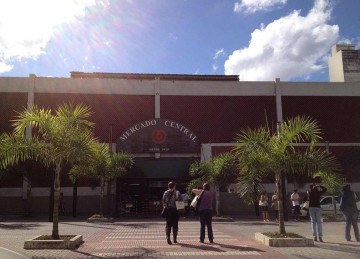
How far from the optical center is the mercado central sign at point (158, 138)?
32531mm

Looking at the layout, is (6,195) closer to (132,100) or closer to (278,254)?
(132,100)

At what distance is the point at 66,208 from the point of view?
3141cm

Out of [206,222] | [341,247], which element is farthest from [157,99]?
[341,247]

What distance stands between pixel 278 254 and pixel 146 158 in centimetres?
2260

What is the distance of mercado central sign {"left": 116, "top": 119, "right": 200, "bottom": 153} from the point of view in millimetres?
32531

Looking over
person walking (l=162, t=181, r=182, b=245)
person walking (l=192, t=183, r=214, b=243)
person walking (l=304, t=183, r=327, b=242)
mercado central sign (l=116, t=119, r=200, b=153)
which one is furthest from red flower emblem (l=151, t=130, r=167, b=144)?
person walking (l=304, t=183, r=327, b=242)

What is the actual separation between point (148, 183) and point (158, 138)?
3.41 m

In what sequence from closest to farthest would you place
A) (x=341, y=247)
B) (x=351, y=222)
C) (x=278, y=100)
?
(x=341, y=247), (x=351, y=222), (x=278, y=100)

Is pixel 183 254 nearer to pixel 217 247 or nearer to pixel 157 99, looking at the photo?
pixel 217 247

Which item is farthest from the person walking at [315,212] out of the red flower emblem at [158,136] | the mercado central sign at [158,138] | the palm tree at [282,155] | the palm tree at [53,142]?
the red flower emblem at [158,136]

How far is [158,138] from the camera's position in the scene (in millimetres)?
32688

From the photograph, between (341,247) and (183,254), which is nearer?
(183,254)

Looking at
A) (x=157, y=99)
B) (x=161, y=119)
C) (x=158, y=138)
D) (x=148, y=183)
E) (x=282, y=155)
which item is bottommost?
(x=282, y=155)

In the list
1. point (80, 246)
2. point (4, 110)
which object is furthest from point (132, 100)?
point (80, 246)
